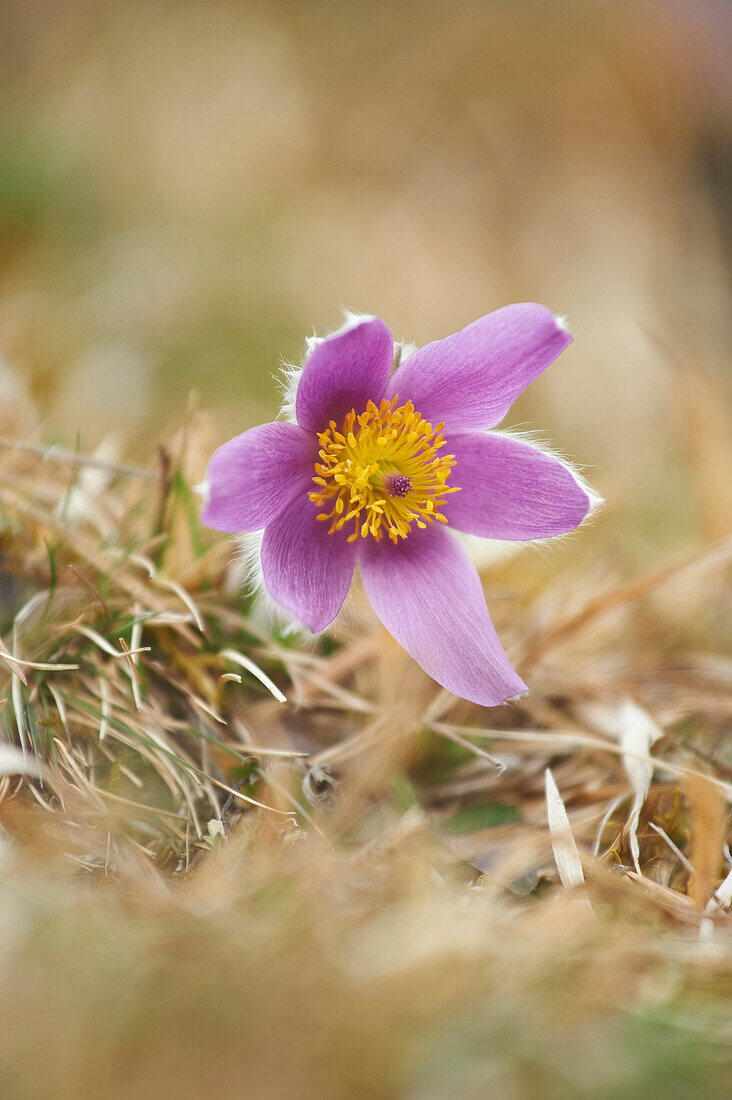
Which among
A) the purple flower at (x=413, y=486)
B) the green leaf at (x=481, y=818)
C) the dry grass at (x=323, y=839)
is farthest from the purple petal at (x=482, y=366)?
the green leaf at (x=481, y=818)

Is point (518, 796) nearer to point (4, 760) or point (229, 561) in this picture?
point (229, 561)

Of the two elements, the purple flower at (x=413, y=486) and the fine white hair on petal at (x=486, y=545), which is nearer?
the purple flower at (x=413, y=486)

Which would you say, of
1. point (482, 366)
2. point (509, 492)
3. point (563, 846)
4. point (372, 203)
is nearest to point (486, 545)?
point (509, 492)

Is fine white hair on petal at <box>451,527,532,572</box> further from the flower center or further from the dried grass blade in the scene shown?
the dried grass blade

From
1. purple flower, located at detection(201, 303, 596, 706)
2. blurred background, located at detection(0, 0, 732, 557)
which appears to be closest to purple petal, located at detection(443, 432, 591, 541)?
purple flower, located at detection(201, 303, 596, 706)

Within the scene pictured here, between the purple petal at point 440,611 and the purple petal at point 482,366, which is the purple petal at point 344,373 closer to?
the purple petal at point 482,366

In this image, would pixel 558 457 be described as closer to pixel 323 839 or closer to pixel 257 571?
pixel 257 571
